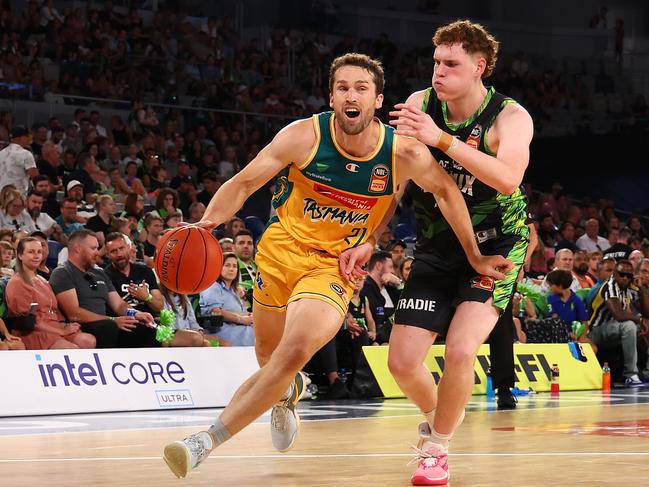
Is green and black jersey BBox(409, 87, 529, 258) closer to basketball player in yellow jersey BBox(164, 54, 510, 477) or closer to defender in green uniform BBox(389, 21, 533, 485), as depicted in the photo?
defender in green uniform BBox(389, 21, 533, 485)

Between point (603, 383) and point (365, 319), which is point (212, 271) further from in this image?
point (603, 383)

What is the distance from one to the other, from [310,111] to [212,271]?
17.3m

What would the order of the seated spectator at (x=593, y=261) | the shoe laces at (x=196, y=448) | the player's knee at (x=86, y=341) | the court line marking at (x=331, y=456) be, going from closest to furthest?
the shoe laces at (x=196, y=448) → the court line marking at (x=331, y=456) → the player's knee at (x=86, y=341) → the seated spectator at (x=593, y=261)

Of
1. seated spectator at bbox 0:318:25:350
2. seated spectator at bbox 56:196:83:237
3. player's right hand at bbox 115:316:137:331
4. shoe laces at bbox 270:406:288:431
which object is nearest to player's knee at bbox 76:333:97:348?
player's right hand at bbox 115:316:137:331

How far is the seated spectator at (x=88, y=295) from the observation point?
34.2ft

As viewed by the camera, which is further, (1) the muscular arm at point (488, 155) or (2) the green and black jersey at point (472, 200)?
(2) the green and black jersey at point (472, 200)

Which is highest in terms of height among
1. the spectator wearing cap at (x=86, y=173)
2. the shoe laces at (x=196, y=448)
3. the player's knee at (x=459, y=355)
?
the player's knee at (x=459, y=355)

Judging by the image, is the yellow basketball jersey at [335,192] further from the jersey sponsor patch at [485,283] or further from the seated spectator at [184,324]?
the seated spectator at [184,324]

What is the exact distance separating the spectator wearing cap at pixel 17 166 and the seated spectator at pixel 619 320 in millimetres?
7828

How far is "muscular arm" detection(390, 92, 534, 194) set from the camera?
4.98 m

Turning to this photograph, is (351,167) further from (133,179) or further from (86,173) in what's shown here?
(133,179)

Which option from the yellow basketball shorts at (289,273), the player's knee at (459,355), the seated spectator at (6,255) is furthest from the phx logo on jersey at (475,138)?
the seated spectator at (6,255)

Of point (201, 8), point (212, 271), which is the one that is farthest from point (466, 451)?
point (201, 8)

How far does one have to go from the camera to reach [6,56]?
17656 millimetres
